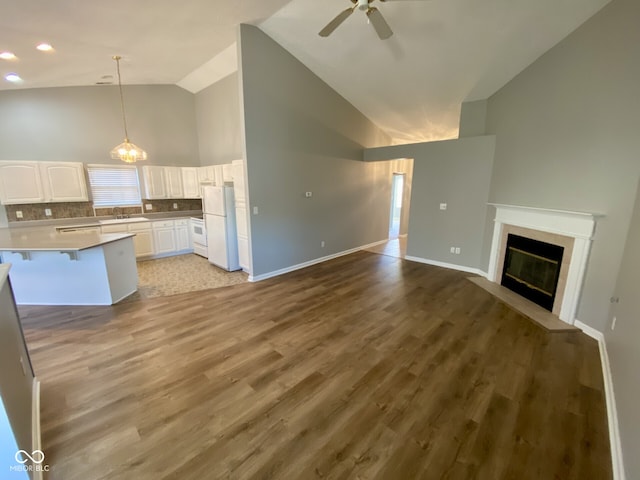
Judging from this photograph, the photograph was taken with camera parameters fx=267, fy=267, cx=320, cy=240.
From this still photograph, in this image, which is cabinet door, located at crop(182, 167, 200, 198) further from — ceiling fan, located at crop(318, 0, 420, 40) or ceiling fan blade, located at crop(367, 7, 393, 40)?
ceiling fan blade, located at crop(367, 7, 393, 40)

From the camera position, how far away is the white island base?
3.51 m

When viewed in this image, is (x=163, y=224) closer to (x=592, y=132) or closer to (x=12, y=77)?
(x=12, y=77)

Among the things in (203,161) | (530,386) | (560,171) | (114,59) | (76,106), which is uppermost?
(114,59)

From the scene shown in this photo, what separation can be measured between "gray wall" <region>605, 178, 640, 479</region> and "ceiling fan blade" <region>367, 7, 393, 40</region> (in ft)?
9.41

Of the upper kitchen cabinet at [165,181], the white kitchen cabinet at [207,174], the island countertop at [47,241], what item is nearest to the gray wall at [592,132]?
the white kitchen cabinet at [207,174]

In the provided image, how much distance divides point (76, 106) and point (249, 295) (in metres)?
4.98

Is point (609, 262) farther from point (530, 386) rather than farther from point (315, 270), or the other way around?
point (315, 270)

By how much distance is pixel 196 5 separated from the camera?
3070 millimetres

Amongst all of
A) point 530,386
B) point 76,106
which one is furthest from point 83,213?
point 530,386

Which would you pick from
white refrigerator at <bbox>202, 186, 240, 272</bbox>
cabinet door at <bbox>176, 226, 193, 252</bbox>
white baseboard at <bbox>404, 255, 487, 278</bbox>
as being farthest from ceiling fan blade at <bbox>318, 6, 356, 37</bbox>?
cabinet door at <bbox>176, 226, 193, 252</bbox>

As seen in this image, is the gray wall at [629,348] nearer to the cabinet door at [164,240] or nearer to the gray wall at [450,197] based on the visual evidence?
the gray wall at [450,197]

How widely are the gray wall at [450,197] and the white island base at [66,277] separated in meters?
5.31

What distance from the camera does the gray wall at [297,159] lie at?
4.21 m

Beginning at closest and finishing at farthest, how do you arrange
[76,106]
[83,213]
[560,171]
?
[560,171] → [76,106] → [83,213]
